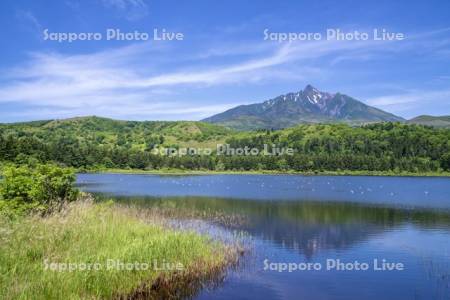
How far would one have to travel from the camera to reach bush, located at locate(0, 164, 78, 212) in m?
23.3

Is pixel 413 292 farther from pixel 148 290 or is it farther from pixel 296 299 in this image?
pixel 148 290

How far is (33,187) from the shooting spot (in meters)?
24.3

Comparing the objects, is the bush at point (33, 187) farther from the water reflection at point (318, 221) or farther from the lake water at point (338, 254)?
the water reflection at point (318, 221)

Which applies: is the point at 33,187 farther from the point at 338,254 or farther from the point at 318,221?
the point at 318,221

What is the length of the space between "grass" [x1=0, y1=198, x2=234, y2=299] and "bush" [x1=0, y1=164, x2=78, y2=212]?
3.40 metres

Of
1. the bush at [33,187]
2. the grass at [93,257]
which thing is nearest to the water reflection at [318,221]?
the grass at [93,257]

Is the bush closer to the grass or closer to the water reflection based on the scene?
the grass

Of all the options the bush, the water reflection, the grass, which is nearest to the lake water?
the water reflection

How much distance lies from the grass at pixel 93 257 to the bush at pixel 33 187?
3.40 meters

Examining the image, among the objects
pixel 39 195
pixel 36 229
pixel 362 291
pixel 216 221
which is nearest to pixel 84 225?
pixel 36 229

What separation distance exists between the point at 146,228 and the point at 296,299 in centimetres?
834

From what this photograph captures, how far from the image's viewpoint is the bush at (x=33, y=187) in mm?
23273

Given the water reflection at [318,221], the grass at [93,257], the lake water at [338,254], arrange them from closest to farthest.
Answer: the grass at [93,257], the lake water at [338,254], the water reflection at [318,221]

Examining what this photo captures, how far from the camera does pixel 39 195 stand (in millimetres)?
24734
